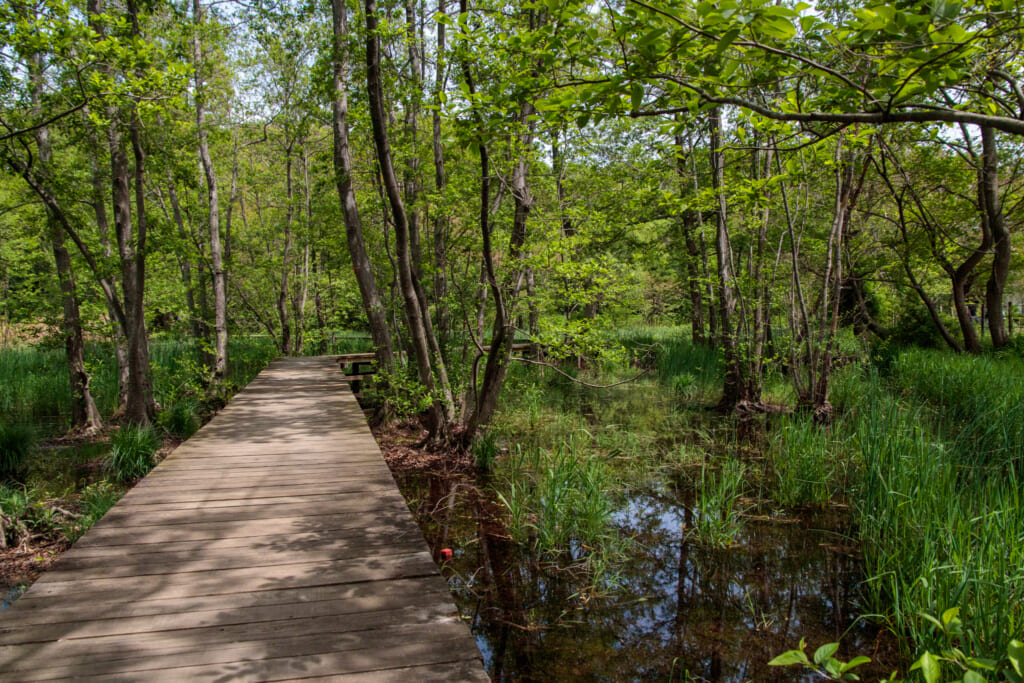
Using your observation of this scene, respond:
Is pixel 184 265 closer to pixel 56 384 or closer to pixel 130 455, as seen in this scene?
pixel 56 384

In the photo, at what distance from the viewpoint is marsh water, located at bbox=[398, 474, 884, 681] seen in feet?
9.07

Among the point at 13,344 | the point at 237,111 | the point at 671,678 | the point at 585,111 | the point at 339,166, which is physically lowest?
the point at 671,678

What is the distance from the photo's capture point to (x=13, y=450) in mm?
5766

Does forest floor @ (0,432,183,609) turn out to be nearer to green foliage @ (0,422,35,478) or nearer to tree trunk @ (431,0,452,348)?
green foliage @ (0,422,35,478)

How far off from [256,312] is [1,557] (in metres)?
9.85

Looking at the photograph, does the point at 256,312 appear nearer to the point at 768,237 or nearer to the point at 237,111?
the point at 237,111

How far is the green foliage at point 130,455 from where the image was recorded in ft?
18.4

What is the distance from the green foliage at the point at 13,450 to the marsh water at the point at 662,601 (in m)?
4.42

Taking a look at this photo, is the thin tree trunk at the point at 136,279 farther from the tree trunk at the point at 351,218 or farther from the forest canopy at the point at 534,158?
the tree trunk at the point at 351,218

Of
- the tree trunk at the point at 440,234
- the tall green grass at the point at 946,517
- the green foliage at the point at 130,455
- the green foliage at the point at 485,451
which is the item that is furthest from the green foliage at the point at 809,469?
the green foliage at the point at 130,455

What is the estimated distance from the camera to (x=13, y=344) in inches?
441

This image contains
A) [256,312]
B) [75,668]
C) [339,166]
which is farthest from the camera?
[256,312]

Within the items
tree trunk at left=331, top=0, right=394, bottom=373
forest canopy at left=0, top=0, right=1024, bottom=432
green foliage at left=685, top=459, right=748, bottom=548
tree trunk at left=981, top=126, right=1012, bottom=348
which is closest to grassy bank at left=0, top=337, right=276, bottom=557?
forest canopy at left=0, top=0, right=1024, bottom=432

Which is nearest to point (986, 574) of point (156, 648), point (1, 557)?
point (156, 648)
